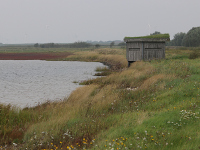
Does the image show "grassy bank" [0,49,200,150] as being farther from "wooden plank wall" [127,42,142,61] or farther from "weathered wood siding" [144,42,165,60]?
"wooden plank wall" [127,42,142,61]

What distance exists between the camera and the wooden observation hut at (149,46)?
24422mm

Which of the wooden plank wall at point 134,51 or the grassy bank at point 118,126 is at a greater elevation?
the wooden plank wall at point 134,51

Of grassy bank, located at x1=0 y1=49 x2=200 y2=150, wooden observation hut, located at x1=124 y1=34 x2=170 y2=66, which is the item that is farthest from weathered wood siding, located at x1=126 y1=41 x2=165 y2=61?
grassy bank, located at x1=0 y1=49 x2=200 y2=150

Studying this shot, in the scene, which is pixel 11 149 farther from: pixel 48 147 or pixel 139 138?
pixel 139 138

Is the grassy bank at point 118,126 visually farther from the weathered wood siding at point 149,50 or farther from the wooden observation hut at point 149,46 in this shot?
the weathered wood siding at point 149,50

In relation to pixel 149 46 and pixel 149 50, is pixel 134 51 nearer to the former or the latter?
pixel 149 50

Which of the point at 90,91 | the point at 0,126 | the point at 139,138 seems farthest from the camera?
the point at 90,91

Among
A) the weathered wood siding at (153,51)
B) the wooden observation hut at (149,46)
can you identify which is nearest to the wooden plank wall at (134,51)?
the wooden observation hut at (149,46)

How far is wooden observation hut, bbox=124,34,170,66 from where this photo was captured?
24422 mm

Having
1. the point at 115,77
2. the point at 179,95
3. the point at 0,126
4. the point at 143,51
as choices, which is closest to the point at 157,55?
the point at 143,51

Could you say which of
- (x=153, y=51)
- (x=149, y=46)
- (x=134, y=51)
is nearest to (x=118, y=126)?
(x=149, y=46)

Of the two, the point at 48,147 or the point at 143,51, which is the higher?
the point at 143,51

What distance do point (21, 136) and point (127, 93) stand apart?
22.3ft

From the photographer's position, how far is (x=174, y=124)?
6.91 metres
